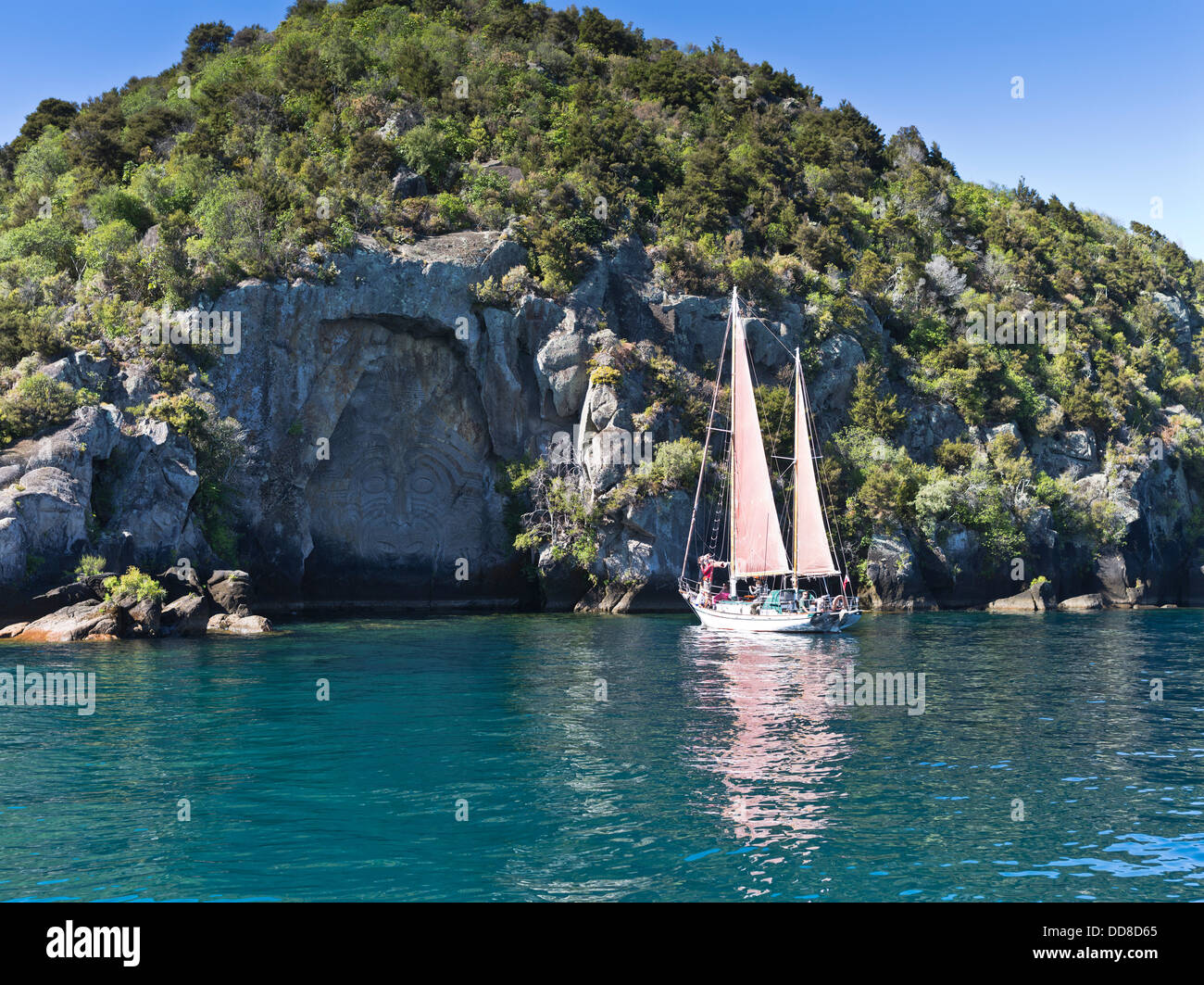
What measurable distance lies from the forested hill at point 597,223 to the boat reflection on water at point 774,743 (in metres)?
26.7

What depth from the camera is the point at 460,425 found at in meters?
57.9

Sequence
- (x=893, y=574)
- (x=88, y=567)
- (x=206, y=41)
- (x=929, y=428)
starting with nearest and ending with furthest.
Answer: (x=88, y=567)
(x=893, y=574)
(x=929, y=428)
(x=206, y=41)

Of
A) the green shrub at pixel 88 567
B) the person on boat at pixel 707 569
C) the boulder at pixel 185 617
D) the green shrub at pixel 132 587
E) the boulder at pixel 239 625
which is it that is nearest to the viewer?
the green shrub at pixel 132 587

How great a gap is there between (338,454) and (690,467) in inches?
778

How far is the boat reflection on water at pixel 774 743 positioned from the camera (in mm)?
14915

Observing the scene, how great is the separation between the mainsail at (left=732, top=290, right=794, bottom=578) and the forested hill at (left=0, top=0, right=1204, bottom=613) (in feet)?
42.6

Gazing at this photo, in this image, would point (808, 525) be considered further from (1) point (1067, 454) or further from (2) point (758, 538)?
(1) point (1067, 454)


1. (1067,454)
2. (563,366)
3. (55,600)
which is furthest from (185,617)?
(1067,454)

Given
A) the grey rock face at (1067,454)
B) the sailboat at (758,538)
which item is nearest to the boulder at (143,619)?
the sailboat at (758,538)

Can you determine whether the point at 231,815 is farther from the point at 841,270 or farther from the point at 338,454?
the point at 841,270

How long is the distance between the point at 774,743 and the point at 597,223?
157ft

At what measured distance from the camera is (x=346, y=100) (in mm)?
66188

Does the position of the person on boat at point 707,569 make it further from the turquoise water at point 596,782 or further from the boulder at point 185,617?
the boulder at point 185,617
